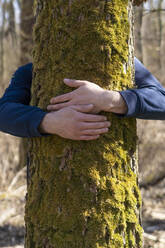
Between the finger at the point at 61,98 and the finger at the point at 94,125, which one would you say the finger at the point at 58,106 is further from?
the finger at the point at 94,125

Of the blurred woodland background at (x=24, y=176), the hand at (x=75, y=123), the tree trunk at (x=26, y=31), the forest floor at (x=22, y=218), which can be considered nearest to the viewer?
the hand at (x=75, y=123)

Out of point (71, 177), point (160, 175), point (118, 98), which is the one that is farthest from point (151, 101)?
point (160, 175)

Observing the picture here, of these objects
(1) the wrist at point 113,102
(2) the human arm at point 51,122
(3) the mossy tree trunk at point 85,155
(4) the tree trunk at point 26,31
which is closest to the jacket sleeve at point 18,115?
(2) the human arm at point 51,122

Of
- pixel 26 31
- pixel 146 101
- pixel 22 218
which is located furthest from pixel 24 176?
pixel 146 101

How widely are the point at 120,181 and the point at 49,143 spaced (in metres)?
0.47

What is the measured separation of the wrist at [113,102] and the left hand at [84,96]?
18 mm

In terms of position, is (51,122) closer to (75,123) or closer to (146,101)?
(75,123)

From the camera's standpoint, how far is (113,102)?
5.62 ft

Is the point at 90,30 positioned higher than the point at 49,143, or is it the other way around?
the point at 90,30

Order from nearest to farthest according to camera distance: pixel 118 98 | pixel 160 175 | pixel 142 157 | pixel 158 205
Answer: pixel 118 98 < pixel 158 205 < pixel 142 157 < pixel 160 175

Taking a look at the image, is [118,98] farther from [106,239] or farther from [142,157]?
[142,157]

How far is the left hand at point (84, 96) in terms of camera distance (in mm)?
1692

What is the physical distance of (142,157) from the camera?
6.07 m

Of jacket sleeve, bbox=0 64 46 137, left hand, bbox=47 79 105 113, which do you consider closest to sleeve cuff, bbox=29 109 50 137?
jacket sleeve, bbox=0 64 46 137
